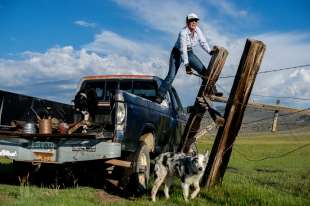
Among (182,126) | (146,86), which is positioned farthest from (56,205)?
(182,126)

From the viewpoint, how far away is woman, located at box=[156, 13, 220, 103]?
9.85 metres

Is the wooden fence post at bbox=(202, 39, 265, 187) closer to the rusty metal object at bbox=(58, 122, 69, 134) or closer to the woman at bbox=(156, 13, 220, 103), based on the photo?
the woman at bbox=(156, 13, 220, 103)

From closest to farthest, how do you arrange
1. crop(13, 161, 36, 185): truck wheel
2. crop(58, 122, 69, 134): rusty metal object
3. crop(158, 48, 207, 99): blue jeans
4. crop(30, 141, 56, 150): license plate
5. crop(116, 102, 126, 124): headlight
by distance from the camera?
1. crop(30, 141, 56, 150): license plate
2. crop(116, 102, 126, 124): headlight
3. crop(58, 122, 69, 134): rusty metal object
4. crop(158, 48, 207, 99): blue jeans
5. crop(13, 161, 36, 185): truck wheel

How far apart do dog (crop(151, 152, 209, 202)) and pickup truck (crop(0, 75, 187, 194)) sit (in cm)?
36

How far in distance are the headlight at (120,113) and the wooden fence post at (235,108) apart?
82.6 inches

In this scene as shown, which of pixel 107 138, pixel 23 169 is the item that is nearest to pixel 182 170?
pixel 107 138

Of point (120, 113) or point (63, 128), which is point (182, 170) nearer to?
point (120, 113)

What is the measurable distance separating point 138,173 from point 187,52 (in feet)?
9.75

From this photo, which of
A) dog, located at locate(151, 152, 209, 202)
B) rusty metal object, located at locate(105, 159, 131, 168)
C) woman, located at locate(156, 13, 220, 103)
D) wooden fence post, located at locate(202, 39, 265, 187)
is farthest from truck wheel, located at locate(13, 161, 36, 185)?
wooden fence post, located at locate(202, 39, 265, 187)

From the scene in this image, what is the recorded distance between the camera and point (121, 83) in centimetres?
1116

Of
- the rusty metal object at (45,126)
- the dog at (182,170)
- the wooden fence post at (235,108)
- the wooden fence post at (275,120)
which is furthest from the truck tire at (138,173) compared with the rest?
the wooden fence post at (275,120)

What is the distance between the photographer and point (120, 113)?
27.3ft

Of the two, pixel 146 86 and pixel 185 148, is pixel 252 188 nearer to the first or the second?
pixel 185 148

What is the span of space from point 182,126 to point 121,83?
2288 millimetres
